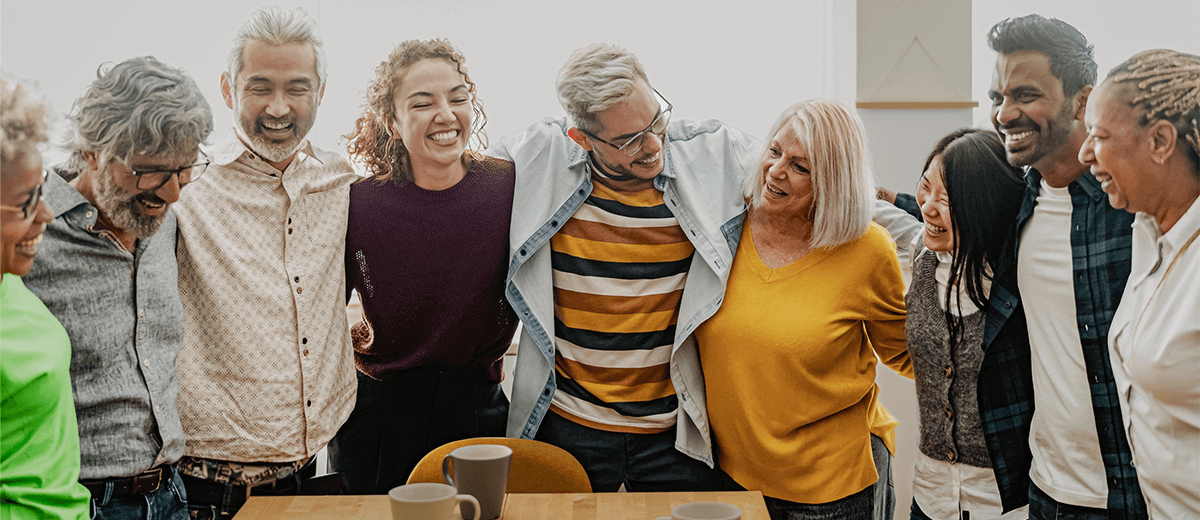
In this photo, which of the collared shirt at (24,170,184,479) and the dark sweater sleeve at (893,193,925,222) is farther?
the dark sweater sleeve at (893,193,925,222)

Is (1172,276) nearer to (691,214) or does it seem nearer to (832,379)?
(832,379)

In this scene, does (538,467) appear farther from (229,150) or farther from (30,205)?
(30,205)

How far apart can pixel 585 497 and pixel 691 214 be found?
2.51ft

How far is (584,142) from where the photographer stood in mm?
2154

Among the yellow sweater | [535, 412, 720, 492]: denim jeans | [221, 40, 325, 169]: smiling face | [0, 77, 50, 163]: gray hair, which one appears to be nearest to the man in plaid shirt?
the yellow sweater

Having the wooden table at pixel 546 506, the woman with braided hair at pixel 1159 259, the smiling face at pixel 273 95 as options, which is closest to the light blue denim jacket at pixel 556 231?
the wooden table at pixel 546 506

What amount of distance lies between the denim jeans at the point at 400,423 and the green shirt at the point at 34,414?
0.75 meters

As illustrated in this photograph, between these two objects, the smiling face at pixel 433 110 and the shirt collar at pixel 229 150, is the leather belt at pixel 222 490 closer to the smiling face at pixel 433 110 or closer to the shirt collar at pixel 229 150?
the shirt collar at pixel 229 150

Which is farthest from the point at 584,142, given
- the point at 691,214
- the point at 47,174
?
the point at 47,174

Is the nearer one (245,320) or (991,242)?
(991,242)

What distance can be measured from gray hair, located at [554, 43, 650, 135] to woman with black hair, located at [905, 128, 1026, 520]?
0.73m

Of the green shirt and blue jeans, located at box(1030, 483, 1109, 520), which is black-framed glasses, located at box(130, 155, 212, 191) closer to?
the green shirt

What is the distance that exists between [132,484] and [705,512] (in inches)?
46.5

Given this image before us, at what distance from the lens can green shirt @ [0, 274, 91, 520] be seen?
4.41 feet
